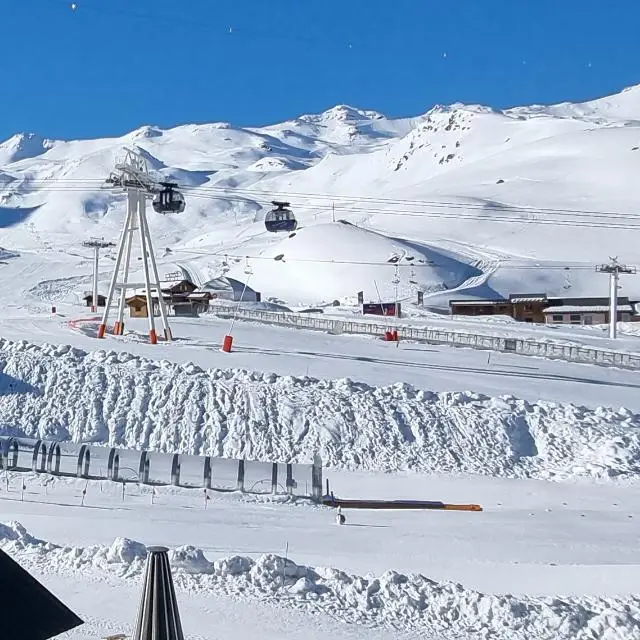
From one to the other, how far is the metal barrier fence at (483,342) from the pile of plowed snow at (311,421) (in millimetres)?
10227

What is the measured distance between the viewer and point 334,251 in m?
95.8

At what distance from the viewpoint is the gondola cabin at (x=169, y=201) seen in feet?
91.3

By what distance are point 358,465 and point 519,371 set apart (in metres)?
10.2

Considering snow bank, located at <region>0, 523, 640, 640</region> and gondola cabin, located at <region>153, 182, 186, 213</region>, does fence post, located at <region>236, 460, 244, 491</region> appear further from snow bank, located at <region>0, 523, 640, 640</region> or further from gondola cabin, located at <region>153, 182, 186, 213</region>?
gondola cabin, located at <region>153, 182, 186, 213</region>

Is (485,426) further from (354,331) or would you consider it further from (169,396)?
(354,331)

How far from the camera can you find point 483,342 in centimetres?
3594

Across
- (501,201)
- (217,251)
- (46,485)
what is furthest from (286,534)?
(501,201)

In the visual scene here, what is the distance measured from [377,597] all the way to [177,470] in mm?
8350

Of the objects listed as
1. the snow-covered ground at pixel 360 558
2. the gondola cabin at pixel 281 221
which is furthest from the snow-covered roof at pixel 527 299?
the snow-covered ground at pixel 360 558

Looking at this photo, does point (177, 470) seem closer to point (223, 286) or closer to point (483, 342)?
point (483, 342)

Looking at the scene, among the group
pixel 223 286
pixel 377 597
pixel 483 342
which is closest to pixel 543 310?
pixel 223 286

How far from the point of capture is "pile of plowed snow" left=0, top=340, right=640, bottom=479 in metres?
21.3

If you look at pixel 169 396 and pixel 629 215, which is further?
pixel 629 215

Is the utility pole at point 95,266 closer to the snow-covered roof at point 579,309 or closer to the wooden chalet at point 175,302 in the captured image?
the wooden chalet at point 175,302
